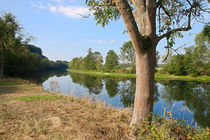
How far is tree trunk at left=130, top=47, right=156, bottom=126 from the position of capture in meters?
2.69

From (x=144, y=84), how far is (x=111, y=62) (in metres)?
47.9

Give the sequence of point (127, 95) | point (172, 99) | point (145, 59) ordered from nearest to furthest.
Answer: point (145, 59), point (172, 99), point (127, 95)

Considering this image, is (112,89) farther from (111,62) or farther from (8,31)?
(111,62)

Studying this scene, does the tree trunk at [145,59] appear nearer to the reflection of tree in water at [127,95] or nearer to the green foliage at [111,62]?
the reflection of tree in water at [127,95]

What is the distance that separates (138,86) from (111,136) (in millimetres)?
1336

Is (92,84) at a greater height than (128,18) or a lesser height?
lesser

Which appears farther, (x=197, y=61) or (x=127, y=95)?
(x=197, y=61)

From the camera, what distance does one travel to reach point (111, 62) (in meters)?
50.5

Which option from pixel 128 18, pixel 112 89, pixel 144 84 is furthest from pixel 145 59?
pixel 112 89

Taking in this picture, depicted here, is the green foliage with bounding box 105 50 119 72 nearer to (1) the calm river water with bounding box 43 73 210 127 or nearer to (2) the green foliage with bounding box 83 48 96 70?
(2) the green foliage with bounding box 83 48 96 70

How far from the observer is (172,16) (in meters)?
3.40

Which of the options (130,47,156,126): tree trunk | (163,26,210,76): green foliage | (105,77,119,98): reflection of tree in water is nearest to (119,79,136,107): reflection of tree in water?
(105,77,119,98): reflection of tree in water

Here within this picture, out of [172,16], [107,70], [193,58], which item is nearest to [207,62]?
[193,58]

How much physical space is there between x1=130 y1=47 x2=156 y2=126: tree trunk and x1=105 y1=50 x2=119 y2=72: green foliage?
46.0m
